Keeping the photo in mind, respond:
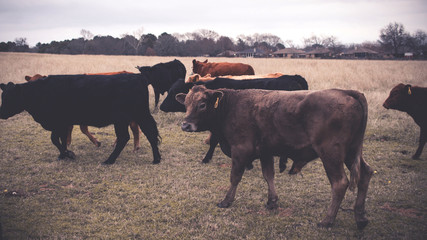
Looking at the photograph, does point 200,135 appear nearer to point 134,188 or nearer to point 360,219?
point 134,188

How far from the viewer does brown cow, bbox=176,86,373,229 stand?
373 centimetres

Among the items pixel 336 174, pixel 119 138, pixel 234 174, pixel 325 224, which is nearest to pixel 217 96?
pixel 234 174

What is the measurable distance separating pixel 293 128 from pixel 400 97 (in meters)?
4.37

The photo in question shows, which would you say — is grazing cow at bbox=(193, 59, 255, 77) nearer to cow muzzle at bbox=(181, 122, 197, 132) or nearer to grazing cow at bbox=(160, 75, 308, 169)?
grazing cow at bbox=(160, 75, 308, 169)

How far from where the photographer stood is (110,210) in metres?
4.57

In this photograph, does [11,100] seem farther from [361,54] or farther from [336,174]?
[361,54]

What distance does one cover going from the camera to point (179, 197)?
16.4ft

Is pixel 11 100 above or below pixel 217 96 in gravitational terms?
below

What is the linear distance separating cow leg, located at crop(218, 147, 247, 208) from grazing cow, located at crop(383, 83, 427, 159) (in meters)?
4.38

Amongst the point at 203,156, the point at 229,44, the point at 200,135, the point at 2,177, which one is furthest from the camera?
the point at 229,44

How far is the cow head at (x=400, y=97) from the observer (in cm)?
689

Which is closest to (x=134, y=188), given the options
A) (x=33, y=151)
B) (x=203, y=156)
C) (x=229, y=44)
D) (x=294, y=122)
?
(x=203, y=156)

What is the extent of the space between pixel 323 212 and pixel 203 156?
3.26 m

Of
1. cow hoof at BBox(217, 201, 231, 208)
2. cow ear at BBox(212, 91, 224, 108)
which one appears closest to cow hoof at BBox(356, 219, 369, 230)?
cow hoof at BBox(217, 201, 231, 208)
